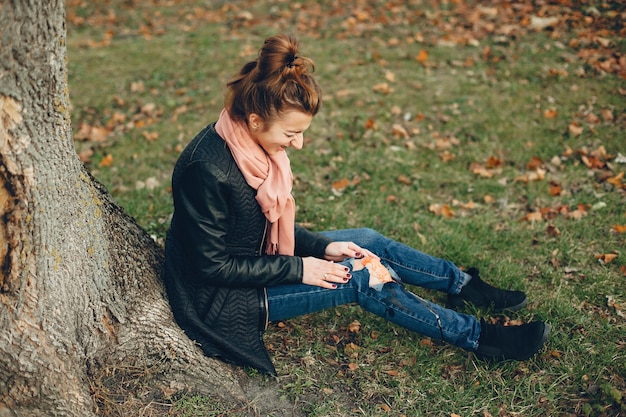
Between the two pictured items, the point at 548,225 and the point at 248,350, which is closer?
the point at 248,350

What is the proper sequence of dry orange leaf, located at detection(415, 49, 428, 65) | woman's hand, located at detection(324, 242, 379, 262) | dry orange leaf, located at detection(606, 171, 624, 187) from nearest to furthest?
1. woman's hand, located at detection(324, 242, 379, 262)
2. dry orange leaf, located at detection(606, 171, 624, 187)
3. dry orange leaf, located at detection(415, 49, 428, 65)

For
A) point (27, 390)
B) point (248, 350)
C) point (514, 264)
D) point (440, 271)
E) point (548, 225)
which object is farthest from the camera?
point (548, 225)

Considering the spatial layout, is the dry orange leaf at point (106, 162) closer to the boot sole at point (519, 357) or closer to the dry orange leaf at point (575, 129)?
the boot sole at point (519, 357)

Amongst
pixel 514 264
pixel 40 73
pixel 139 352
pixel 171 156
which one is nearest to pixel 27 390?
pixel 139 352

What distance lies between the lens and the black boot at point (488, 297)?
10.6ft

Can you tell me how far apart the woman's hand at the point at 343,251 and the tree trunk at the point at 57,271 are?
2.72 ft

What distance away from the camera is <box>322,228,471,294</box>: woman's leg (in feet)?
10.3

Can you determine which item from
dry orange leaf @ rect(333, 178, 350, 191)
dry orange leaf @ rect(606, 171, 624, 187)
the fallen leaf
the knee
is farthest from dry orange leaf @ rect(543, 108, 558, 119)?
the knee

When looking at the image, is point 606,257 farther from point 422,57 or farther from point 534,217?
point 422,57

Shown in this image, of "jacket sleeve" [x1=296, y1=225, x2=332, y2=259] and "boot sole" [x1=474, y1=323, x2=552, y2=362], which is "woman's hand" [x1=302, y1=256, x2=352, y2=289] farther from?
"boot sole" [x1=474, y1=323, x2=552, y2=362]

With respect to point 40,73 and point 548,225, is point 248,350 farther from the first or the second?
point 548,225

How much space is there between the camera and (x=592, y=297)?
11.0 feet

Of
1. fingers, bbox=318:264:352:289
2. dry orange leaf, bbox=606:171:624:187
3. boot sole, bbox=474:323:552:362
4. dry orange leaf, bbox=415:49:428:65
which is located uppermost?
dry orange leaf, bbox=415:49:428:65

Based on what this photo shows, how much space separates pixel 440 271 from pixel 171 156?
296 cm
